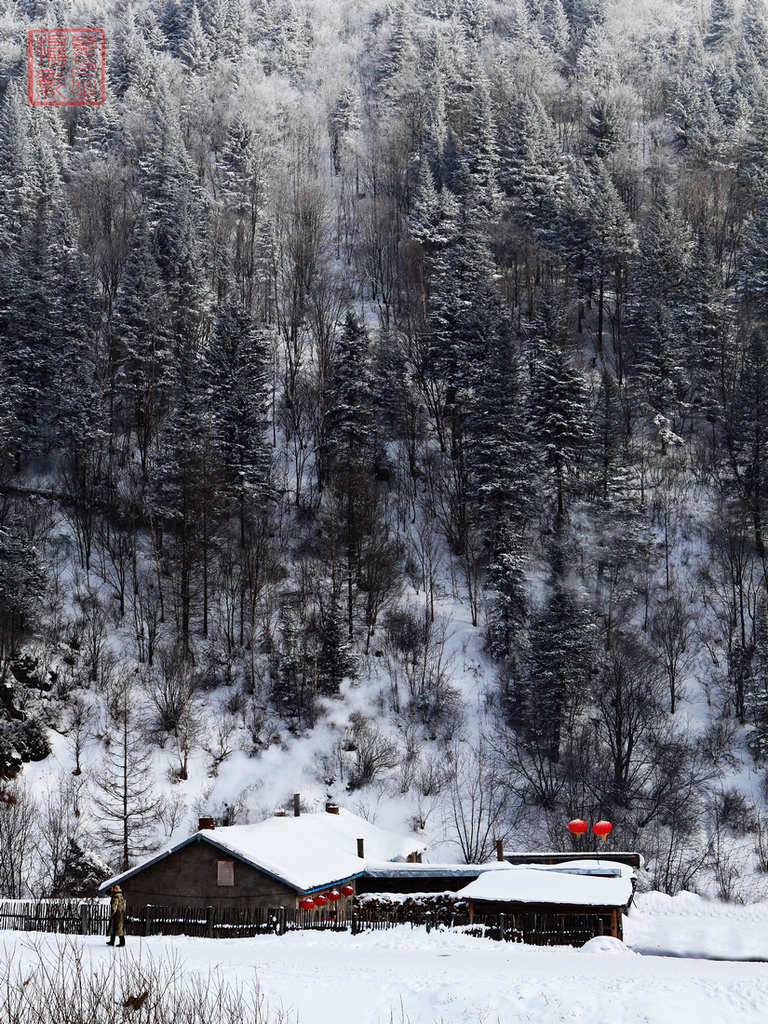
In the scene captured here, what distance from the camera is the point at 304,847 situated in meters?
33.2

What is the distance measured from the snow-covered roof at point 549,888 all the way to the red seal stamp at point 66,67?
9375 centimetres

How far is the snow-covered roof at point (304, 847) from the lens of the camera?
31000 millimetres

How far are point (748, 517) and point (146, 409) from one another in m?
35.4

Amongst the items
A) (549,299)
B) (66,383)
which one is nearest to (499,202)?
(549,299)

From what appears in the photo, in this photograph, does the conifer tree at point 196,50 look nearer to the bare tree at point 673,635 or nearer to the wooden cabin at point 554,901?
the bare tree at point 673,635

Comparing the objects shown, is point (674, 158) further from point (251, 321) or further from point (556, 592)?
point (556, 592)

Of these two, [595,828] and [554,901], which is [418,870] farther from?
[554,901]

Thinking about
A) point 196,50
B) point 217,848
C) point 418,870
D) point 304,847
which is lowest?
point 418,870

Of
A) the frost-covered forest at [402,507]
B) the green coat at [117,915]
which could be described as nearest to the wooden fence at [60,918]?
the green coat at [117,915]

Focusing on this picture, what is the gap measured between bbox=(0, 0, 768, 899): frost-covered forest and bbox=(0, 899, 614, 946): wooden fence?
1044cm

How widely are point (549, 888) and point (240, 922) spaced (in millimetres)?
10027

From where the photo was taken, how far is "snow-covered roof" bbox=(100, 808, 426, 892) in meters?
31.0

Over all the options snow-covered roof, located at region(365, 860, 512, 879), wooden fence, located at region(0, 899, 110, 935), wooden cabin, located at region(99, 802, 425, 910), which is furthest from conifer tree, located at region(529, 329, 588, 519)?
wooden fence, located at region(0, 899, 110, 935)

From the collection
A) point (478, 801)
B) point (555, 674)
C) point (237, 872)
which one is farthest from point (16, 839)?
point (555, 674)
